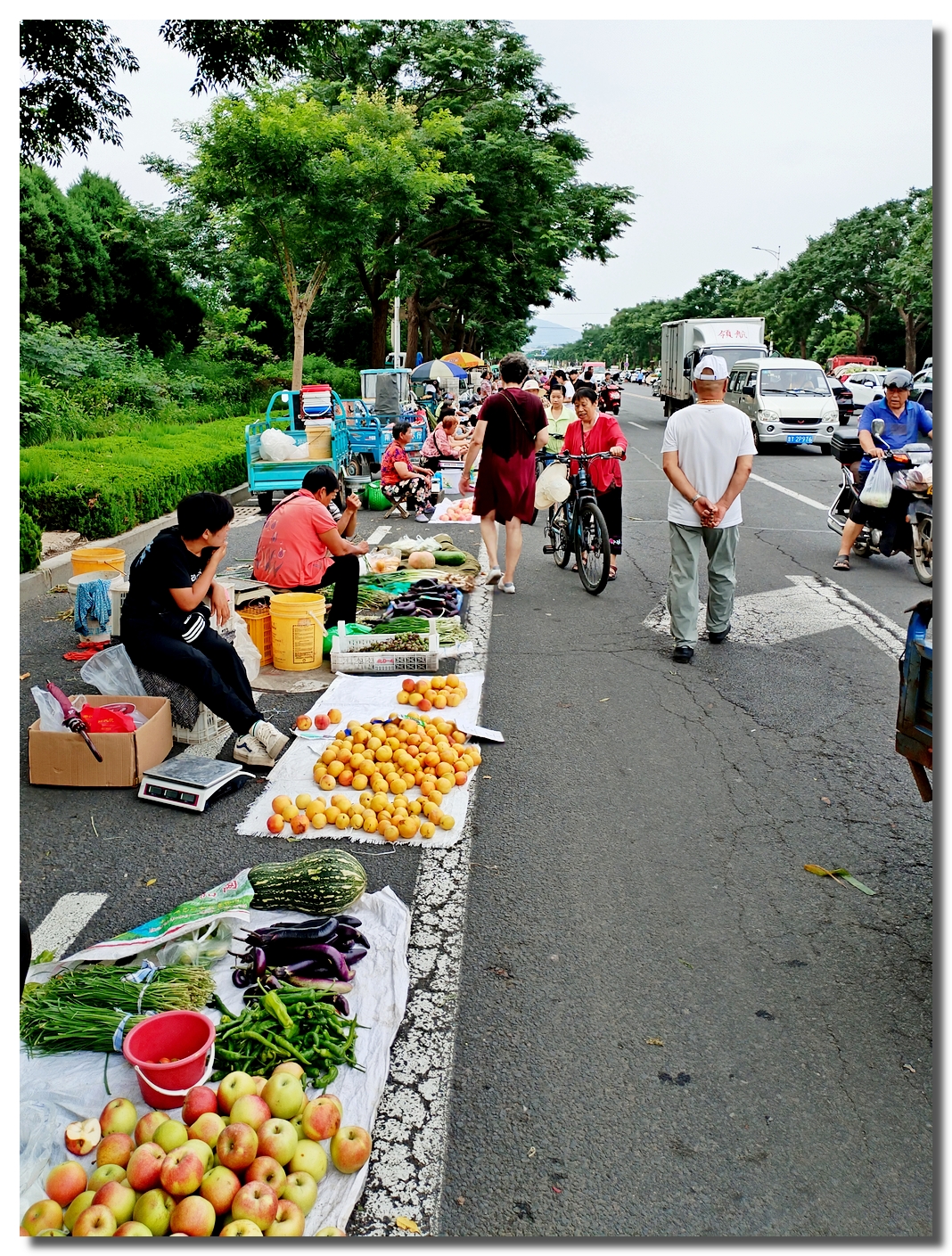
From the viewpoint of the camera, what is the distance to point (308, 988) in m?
3.49

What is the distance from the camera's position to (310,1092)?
3113mm

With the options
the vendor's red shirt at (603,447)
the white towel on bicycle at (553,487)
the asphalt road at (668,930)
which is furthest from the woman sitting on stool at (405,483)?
the asphalt road at (668,930)

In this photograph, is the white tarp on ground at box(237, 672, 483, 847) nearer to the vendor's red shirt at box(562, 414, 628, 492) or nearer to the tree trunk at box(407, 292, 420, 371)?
the vendor's red shirt at box(562, 414, 628, 492)

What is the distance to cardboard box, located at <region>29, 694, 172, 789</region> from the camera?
5.36 metres

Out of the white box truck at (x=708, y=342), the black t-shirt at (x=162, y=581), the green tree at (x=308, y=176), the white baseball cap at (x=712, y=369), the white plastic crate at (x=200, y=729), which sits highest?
the green tree at (x=308, y=176)

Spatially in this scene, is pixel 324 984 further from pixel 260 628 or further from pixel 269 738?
pixel 260 628

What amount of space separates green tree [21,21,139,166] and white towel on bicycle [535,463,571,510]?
542 cm

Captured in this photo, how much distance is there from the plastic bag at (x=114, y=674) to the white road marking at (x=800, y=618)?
4.45 m

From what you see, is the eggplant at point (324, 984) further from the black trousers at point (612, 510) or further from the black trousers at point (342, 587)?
the black trousers at point (612, 510)

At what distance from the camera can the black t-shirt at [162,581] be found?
19.1 feet

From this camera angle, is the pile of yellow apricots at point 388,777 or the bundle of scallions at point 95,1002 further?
the pile of yellow apricots at point 388,777

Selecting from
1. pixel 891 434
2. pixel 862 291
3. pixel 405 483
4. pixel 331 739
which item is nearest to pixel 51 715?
pixel 331 739

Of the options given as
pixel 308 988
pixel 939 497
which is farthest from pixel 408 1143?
pixel 939 497

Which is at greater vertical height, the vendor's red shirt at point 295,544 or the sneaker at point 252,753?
the vendor's red shirt at point 295,544
